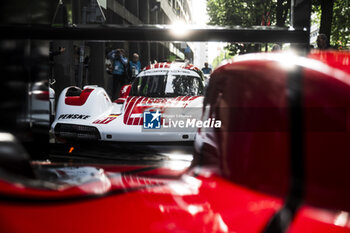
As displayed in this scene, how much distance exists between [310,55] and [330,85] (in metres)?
0.15

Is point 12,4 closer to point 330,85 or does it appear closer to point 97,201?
point 97,201

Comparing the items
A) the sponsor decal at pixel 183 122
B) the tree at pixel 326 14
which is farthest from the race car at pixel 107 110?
the tree at pixel 326 14

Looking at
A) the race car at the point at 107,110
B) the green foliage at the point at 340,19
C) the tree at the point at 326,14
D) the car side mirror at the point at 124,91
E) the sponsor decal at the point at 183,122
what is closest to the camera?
the sponsor decal at the point at 183,122

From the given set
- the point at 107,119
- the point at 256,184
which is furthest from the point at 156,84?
the point at 256,184

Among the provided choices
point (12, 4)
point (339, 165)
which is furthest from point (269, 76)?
point (12, 4)

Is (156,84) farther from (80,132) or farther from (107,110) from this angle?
(80,132)

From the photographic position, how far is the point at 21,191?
0.64m

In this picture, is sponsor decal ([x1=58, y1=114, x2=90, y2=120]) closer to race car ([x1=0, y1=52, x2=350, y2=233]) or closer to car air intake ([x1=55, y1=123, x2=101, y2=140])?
car air intake ([x1=55, y1=123, x2=101, y2=140])

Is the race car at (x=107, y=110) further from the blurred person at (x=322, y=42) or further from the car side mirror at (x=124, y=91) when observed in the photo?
the blurred person at (x=322, y=42)

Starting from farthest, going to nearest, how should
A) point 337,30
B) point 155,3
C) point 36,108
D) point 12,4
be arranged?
point 337,30 → point 155,3 → point 36,108 → point 12,4

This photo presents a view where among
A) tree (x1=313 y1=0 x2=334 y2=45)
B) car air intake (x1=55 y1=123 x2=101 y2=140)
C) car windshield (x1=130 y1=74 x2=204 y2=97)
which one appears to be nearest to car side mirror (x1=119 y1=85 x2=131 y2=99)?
car windshield (x1=130 y1=74 x2=204 y2=97)

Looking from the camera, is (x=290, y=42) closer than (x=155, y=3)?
Yes

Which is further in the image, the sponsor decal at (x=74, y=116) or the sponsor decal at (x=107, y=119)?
the sponsor decal at (x=107, y=119)

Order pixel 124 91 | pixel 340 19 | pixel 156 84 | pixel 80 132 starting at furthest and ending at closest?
pixel 340 19 < pixel 124 91 < pixel 156 84 < pixel 80 132
